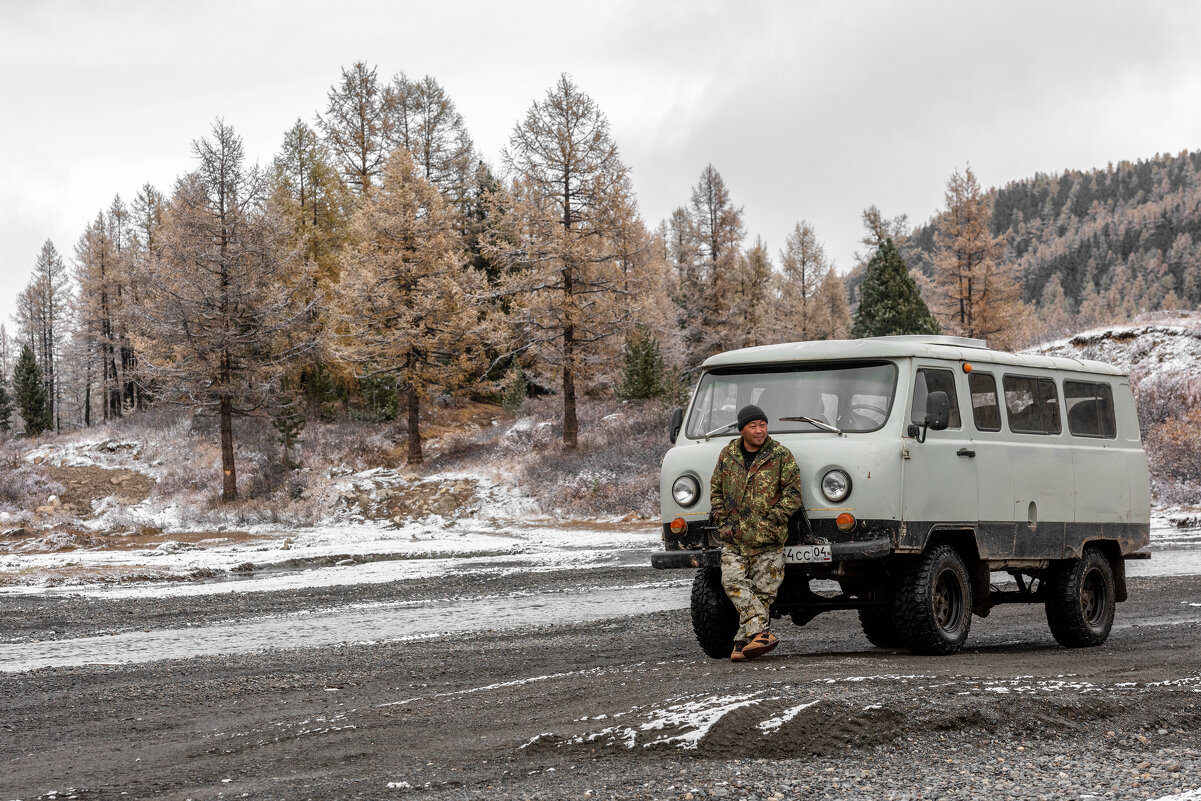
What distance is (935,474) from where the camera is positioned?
27.9ft

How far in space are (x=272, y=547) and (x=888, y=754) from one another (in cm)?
2205

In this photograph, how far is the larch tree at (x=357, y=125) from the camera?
47188 mm

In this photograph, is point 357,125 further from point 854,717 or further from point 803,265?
point 854,717

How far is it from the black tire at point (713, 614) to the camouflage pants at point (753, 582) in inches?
20.7

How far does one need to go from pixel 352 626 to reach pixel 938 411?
25.8ft

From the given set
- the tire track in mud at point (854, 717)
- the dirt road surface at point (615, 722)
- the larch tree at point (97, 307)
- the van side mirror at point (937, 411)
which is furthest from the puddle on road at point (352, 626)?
the larch tree at point (97, 307)

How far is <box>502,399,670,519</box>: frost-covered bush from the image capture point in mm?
31125

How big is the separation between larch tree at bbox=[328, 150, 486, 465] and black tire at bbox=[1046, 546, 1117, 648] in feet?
90.3

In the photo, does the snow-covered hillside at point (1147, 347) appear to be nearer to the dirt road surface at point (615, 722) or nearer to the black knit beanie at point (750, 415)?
the dirt road surface at point (615, 722)

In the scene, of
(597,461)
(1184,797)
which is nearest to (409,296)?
(597,461)

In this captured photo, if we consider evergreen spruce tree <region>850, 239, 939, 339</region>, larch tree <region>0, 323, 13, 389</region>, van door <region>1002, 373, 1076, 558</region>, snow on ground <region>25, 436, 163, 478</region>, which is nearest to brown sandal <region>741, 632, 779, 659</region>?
van door <region>1002, 373, 1076, 558</region>

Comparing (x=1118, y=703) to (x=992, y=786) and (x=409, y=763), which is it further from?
(x=409, y=763)

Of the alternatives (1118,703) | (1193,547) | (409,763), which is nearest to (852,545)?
(1118,703)

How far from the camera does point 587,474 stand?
3300 centimetres
